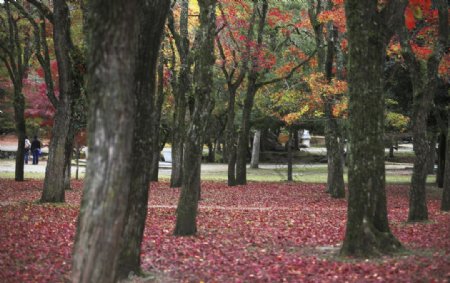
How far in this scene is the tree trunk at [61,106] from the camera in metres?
15.8

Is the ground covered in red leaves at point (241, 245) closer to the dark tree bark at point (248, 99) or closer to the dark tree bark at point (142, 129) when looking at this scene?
the dark tree bark at point (142, 129)

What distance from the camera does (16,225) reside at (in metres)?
12.5

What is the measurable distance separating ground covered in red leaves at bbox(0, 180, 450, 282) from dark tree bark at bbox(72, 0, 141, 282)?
3293 millimetres

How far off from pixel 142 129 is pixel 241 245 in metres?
4.14

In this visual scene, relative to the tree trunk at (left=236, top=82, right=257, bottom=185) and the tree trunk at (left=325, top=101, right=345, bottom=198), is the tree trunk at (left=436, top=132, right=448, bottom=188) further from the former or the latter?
the tree trunk at (left=236, top=82, right=257, bottom=185)

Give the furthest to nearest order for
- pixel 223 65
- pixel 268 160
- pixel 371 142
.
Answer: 1. pixel 268 160
2. pixel 223 65
3. pixel 371 142

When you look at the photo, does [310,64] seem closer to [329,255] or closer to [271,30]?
[271,30]

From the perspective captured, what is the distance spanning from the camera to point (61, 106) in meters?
16.3

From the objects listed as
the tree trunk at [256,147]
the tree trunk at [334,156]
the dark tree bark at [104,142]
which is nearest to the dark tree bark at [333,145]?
the tree trunk at [334,156]

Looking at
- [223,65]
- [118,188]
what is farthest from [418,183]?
[223,65]

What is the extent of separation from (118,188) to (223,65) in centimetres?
2150

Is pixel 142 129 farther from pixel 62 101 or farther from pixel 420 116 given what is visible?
pixel 62 101

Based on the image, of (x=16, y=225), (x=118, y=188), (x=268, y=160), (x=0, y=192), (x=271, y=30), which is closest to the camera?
(x=118, y=188)

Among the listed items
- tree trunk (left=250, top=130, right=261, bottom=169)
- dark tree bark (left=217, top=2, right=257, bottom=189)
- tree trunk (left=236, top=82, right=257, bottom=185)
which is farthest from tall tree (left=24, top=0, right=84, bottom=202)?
tree trunk (left=250, top=130, right=261, bottom=169)
